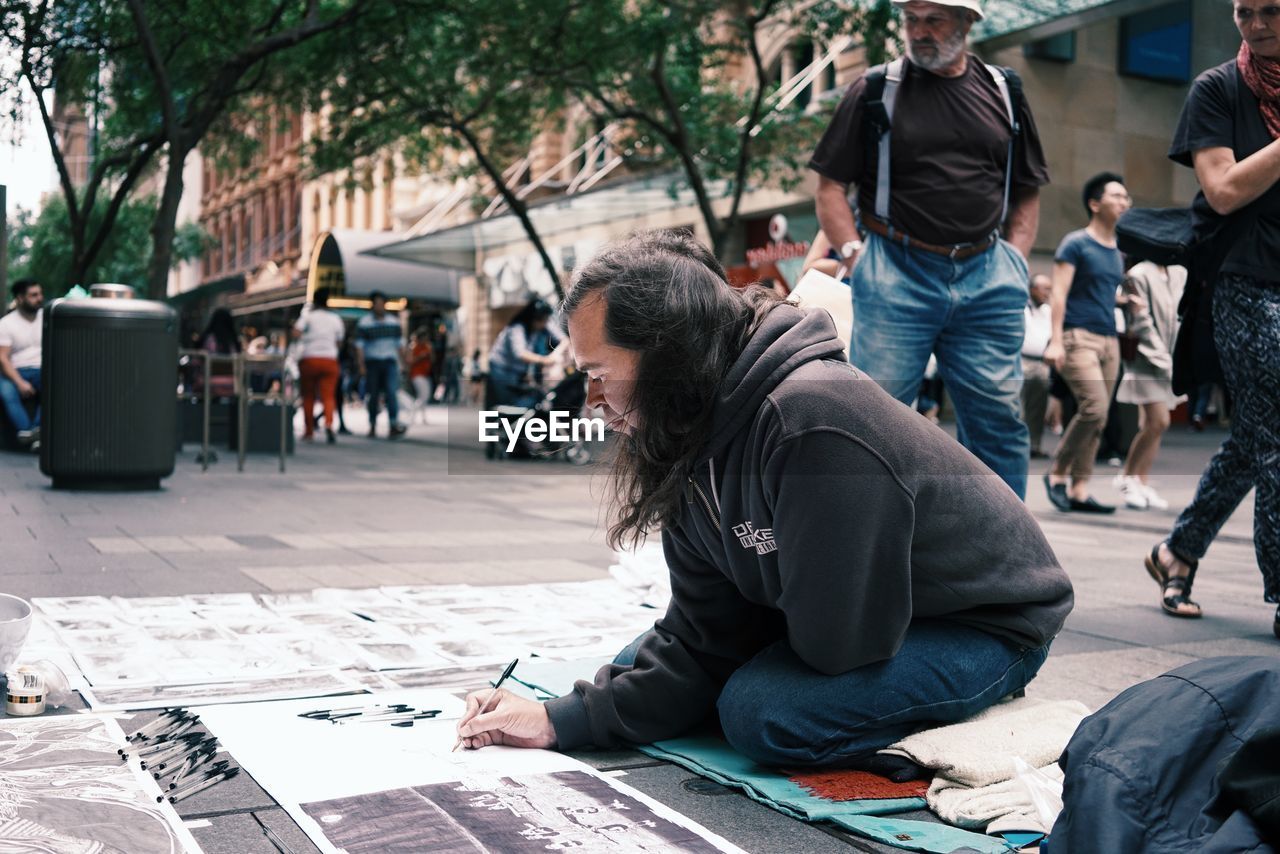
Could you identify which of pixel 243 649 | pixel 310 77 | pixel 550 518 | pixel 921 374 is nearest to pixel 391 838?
pixel 243 649

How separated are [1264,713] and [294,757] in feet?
5.78

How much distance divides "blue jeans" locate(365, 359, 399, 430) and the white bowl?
13406mm

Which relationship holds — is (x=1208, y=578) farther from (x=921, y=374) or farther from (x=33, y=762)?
(x=33, y=762)

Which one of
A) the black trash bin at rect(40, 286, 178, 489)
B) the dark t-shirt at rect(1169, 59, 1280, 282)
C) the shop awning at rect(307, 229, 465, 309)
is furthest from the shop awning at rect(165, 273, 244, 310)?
the dark t-shirt at rect(1169, 59, 1280, 282)

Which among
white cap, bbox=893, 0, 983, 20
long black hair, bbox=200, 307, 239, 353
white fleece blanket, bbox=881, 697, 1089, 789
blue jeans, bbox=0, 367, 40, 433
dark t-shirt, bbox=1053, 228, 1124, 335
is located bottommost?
white fleece blanket, bbox=881, 697, 1089, 789

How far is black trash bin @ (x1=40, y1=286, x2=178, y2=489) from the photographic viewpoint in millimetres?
8570

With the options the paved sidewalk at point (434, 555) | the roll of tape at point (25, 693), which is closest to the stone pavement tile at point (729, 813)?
the paved sidewalk at point (434, 555)

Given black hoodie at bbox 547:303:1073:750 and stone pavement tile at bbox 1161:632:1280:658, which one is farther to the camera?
stone pavement tile at bbox 1161:632:1280:658

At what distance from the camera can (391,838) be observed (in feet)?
7.22

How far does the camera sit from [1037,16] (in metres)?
16.5

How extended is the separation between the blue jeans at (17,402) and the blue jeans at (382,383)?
181 inches

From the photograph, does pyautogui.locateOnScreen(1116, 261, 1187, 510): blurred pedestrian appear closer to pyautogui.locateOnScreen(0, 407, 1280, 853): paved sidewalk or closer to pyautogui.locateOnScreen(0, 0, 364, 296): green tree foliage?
pyautogui.locateOnScreen(0, 407, 1280, 853): paved sidewalk

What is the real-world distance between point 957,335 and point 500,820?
9.11 ft

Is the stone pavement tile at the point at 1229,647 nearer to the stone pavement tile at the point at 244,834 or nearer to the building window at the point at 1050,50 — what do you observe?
the stone pavement tile at the point at 244,834
